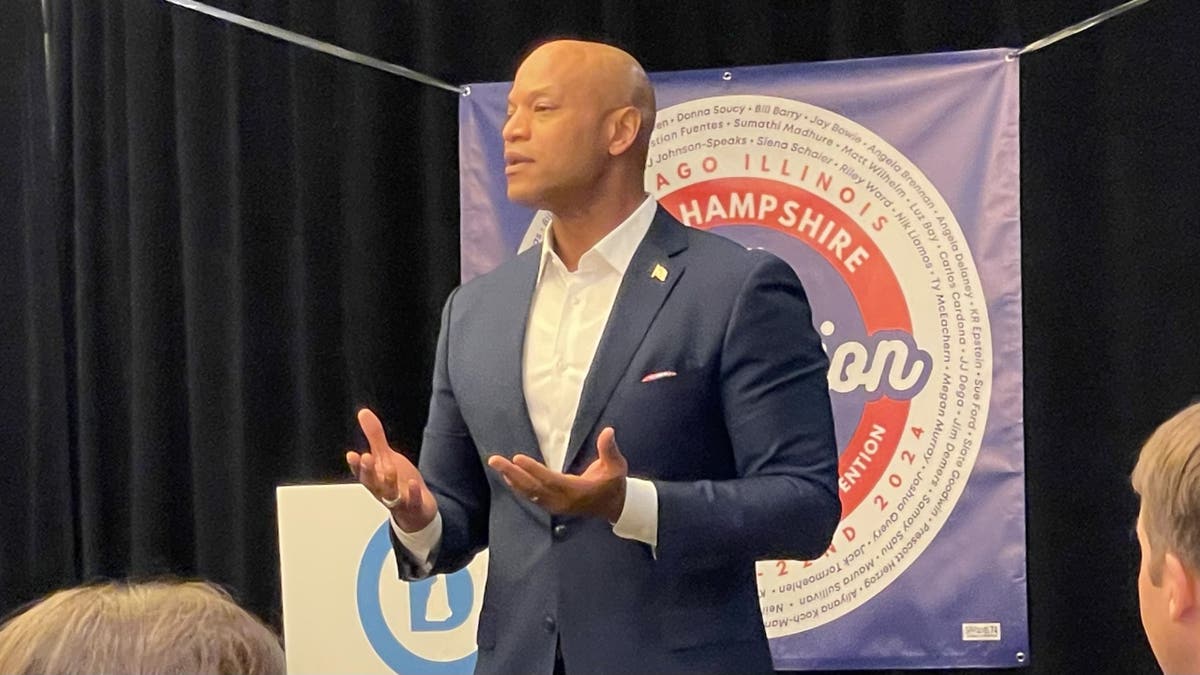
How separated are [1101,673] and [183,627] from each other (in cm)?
245

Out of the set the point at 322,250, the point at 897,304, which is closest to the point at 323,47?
the point at 322,250

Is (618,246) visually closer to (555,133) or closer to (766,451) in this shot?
(555,133)

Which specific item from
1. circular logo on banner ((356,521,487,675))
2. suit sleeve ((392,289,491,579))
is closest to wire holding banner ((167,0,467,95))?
circular logo on banner ((356,521,487,675))

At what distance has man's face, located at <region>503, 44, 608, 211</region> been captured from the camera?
6.45ft

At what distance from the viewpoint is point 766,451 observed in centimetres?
179

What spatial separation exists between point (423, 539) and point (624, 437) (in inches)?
11.0

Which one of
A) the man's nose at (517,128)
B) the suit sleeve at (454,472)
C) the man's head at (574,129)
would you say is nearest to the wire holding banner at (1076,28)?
Answer: the man's head at (574,129)

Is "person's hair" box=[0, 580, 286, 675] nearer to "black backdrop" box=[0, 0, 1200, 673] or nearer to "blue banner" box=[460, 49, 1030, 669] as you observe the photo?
"blue banner" box=[460, 49, 1030, 669]

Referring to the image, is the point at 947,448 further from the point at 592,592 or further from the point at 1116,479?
the point at 592,592

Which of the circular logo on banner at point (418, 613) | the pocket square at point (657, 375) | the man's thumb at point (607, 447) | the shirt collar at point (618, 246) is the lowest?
the circular logo on banner at point (418, 613)

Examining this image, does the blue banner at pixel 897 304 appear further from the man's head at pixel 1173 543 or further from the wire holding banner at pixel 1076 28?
the man's head at pixel 1173 543

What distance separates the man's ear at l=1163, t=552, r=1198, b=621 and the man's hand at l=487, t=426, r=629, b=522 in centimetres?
54

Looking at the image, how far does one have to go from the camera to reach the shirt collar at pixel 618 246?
1.92 meters

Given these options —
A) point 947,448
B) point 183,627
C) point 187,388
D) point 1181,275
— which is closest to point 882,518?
point 947,448
